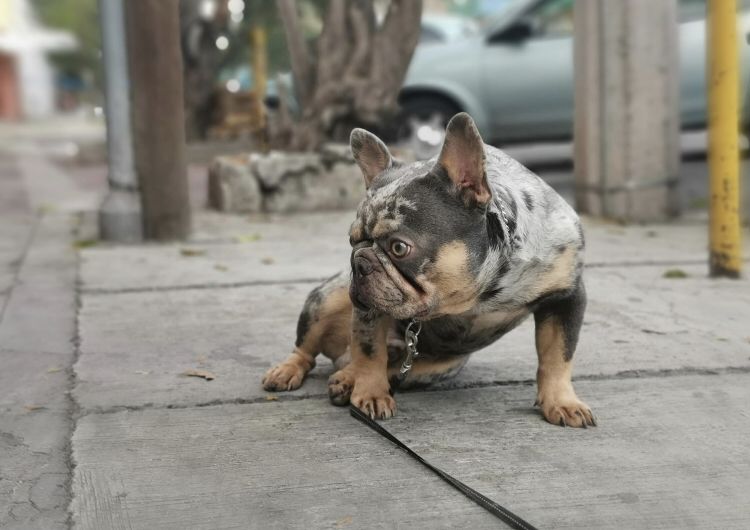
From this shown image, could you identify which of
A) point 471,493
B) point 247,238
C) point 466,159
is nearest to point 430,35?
point 247,238

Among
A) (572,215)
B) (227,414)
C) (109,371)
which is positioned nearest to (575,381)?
(572,215)

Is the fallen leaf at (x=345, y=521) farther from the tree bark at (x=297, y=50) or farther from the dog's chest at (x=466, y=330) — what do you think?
the tree bark at (x=297, y=50)

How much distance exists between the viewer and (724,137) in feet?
18.3

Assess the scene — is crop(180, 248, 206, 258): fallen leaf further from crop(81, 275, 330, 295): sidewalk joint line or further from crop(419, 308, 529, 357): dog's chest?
crop(419, 308, 529, 357): dog's chest

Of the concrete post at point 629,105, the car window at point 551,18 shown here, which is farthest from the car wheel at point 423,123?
the concrete post at point 629,105

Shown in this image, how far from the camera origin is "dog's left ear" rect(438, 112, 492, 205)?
2.91 meters

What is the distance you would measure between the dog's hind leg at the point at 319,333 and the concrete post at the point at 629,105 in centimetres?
479

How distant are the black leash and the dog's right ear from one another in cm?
83

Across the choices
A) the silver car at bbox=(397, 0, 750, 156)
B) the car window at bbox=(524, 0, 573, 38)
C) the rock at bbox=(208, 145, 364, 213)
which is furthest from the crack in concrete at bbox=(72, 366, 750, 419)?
the car window at bbox=(524, 0, 573, 38)

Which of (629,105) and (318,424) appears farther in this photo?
(629,105)

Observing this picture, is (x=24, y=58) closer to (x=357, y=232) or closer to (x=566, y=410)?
(x=357, y=232)

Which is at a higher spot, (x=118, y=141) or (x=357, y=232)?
(x=118, y=141)

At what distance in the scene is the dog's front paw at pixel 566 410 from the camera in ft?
10.9

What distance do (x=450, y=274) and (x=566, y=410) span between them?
0.72 metres
